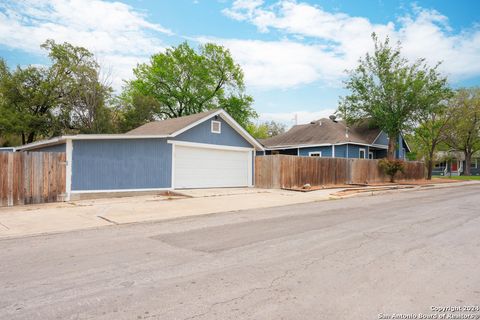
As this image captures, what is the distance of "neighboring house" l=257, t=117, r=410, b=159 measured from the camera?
2677 centimetres

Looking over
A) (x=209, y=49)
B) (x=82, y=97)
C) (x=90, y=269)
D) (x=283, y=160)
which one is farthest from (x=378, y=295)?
(x=209, y=49)

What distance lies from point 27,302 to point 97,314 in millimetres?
977

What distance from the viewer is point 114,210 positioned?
10742 millimetres

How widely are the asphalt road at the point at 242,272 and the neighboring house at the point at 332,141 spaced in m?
19.0

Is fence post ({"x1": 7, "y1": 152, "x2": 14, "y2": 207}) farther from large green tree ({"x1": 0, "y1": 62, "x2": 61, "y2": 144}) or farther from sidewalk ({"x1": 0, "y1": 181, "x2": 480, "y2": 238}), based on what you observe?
large green tree ({"x1": 0, "y1": 62, "x2": 61, "y2": 144})

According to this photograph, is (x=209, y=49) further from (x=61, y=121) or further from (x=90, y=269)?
(x=90, y=269)

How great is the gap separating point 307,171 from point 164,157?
8318 millimetres

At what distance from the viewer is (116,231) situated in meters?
7.69

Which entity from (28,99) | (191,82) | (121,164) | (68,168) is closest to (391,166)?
(121,164)

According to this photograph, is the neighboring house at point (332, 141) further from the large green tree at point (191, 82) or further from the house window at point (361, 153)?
the large green tree at point (191, 82)

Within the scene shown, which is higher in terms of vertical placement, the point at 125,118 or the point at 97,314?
the point at 125,118


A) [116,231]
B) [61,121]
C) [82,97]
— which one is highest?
[82,97]

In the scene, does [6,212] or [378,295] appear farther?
[6,212]

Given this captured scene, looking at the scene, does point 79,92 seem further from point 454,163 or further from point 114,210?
point 454,163
